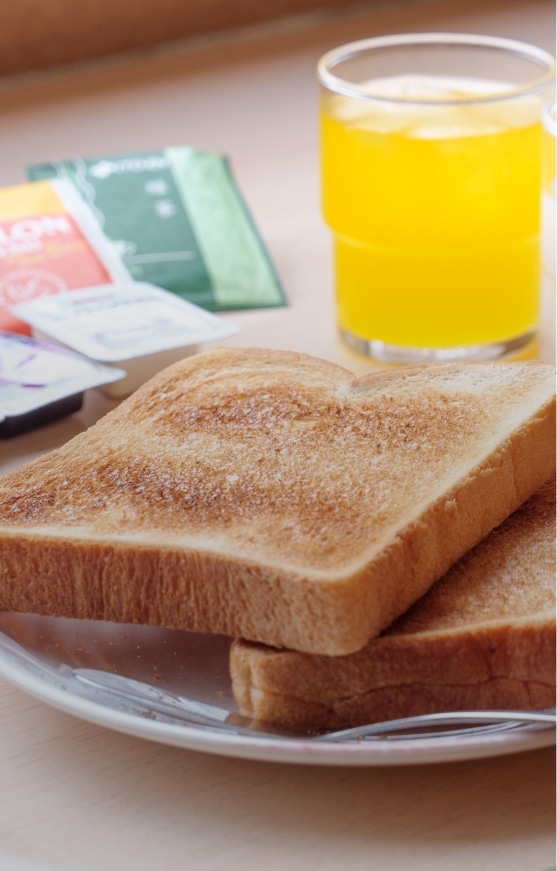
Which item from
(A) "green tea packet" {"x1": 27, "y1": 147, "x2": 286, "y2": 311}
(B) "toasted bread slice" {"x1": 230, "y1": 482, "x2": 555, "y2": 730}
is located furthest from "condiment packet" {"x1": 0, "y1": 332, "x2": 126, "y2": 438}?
(B) "toasted bread slice" {"x1": 230, "y1": 482, "x2": 555, "y2": 730}

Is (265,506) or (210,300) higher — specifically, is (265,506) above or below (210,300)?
above

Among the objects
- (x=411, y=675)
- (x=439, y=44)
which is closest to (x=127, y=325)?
(x=439, y=44)

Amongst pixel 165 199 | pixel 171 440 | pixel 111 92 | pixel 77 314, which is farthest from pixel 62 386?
pixel 111 92

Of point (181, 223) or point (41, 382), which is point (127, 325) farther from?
point (181, 223)

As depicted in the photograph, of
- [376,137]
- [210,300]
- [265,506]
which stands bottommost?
[210,300]

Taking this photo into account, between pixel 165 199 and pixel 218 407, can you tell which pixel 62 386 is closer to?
pixel 218 407

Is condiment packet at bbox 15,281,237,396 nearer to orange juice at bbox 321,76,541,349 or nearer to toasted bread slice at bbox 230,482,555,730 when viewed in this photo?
orange juice at bbox 321,76,541,349
